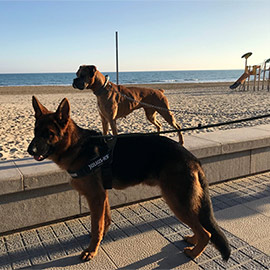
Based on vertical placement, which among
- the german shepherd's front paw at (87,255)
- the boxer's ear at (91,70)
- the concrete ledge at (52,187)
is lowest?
the german shepherd's front paw at (87,255)

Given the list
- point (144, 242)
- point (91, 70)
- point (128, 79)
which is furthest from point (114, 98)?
point (128, 79)

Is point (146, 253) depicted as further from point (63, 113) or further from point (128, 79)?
point (128, 79)

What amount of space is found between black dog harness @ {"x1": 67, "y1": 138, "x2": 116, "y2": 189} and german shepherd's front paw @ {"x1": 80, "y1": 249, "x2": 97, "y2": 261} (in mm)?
719

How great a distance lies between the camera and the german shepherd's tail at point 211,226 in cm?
285

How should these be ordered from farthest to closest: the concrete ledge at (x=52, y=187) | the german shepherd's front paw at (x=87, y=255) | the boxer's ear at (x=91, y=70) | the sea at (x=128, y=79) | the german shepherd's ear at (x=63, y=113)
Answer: the sea at (x=128, y=79)
the boxer's ear at (x=91, y=70)
the concrete ledge at (x=52, y=187)
the german shepherd's front paw at (x=87, y=255)
the german shepherd's ear at (x=63, y=113)

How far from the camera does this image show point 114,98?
17.9ft

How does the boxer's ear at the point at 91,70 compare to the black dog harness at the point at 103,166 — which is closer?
the black dog harness at the point at 103,166

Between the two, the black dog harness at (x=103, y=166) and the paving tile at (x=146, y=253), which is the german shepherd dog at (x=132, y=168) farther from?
the paving tile at (x=146, y=253)

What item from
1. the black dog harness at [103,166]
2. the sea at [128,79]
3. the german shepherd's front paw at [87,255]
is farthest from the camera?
the sea at [128,79]

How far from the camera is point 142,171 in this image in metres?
3.07

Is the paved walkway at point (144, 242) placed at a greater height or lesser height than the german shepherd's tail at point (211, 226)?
lesser

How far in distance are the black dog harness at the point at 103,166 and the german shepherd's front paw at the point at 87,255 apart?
0.72 metres

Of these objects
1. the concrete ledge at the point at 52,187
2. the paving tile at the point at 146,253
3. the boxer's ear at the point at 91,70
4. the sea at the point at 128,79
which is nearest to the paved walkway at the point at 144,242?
the paving tile at the point at 146,253

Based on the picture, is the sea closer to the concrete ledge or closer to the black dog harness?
the concrete ledge
